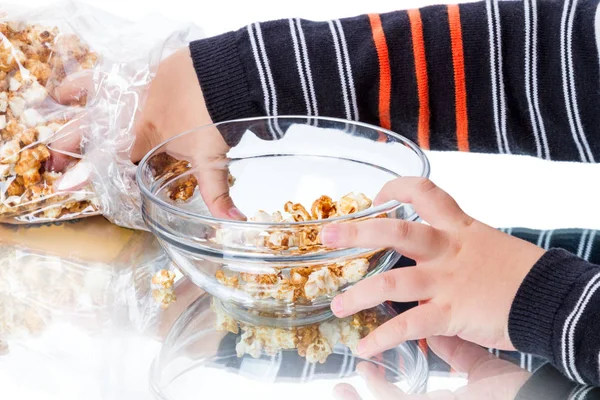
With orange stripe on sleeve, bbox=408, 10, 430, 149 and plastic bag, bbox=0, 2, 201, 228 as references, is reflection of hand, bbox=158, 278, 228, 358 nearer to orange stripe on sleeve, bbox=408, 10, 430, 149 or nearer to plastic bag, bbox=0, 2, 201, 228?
plastic bag, bbox=0, 2, 201, 228

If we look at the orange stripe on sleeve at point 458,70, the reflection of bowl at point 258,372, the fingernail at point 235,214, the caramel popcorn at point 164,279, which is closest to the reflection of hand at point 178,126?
the fingernail at point 235,214

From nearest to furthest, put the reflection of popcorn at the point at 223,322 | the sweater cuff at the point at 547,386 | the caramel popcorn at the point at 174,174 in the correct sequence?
the sweater cuff at the point at 547,386 < the reflection of popcorn at the point at 223,322 < the caramel popcorn at the point at 174,174

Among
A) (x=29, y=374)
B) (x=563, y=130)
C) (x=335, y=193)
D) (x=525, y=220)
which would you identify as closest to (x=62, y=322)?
(x=29, y=374)

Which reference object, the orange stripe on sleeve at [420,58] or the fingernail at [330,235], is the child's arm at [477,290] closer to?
the fingernail at [330,235]

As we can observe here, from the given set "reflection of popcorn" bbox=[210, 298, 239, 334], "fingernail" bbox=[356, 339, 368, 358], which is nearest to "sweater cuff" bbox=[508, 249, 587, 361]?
"fingernail" bbox=[356, 339, 368, 358]

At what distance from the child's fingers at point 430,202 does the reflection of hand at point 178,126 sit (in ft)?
0.71

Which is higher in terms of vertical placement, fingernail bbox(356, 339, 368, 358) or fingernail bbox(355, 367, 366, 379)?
fingernail bbox(356, 339, 368, 358)

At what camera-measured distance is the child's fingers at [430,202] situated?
77 centimetres

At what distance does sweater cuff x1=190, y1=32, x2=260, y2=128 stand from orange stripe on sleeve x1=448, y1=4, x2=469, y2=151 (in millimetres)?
276

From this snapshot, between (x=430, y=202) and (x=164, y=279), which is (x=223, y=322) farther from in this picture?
(x=430, y=202)

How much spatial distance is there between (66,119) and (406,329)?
1.49ft

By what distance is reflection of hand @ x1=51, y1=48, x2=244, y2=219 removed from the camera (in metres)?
0.92

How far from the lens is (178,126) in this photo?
1.03 m

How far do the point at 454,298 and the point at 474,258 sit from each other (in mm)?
45
